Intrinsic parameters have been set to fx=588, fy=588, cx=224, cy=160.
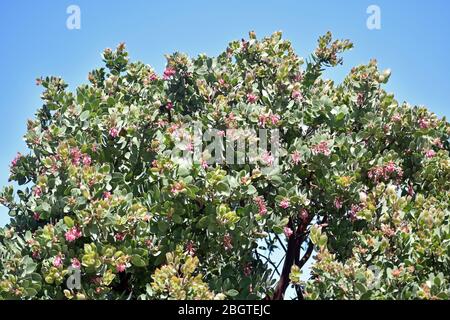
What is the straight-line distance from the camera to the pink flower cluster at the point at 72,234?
764 centimetres

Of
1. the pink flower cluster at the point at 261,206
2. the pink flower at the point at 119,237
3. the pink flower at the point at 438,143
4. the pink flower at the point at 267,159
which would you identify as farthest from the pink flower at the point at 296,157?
the pink flower at the point at 438,143

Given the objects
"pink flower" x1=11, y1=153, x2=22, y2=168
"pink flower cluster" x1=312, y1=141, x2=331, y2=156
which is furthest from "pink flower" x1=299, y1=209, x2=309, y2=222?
"pink flower" x1=11, y1=153, x2=22, y2=168

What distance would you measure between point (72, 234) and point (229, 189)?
2.14 m

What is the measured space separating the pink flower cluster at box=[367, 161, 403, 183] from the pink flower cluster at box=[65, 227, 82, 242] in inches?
176

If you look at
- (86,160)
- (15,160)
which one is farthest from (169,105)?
(15,160)

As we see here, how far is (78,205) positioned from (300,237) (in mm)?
4068

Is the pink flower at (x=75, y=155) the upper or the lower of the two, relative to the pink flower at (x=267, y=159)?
upper

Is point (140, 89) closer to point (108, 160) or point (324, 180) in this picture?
point (108, 160)

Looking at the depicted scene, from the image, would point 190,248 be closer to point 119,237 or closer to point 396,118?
point 119,237

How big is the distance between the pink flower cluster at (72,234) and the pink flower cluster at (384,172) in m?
4.48

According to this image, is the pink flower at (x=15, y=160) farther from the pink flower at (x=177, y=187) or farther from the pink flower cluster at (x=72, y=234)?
the pink flower at (x=177, y=187)

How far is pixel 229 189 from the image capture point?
7832mm

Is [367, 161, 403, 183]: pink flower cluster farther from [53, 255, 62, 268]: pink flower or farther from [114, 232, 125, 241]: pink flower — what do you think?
[53, 255, 62, 268]: pink flower

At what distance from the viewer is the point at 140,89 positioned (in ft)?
35.5
